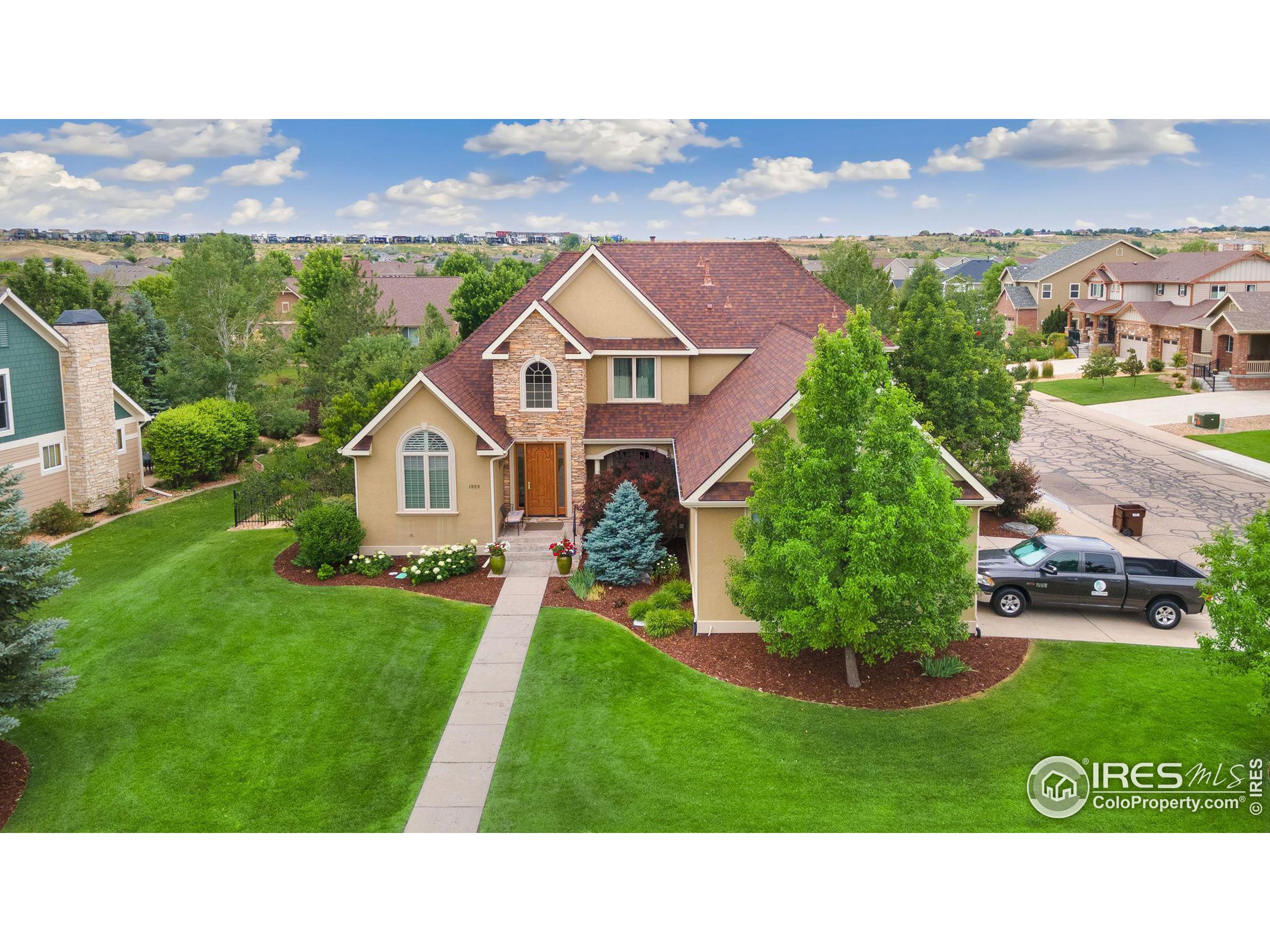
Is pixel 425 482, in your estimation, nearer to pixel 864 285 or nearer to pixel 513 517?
pixel 513 517

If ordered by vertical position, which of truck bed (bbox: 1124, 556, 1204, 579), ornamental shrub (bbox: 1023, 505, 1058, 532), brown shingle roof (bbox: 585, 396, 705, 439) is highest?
brown shingle roof (bbox: 585, 396, 705, 439)

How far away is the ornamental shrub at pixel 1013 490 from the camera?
29125 mm

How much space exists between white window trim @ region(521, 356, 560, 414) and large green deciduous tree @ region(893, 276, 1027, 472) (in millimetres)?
10583

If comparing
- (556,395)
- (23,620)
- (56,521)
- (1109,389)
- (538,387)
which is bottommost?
(56,521)

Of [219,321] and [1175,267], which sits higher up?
[1175,267]

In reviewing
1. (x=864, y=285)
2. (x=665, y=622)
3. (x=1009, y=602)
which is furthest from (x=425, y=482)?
(x=864, y=285)

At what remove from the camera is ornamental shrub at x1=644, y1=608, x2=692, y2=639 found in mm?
19656

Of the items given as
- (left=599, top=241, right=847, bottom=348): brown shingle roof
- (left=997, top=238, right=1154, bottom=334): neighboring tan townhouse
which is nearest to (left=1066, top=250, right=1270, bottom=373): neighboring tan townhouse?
(left=997, top=238, right=1154, bottom=334): neighboring tan townhouse

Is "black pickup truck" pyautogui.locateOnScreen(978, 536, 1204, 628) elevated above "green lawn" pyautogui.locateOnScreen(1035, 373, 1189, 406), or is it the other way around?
"green lawn" pyautogui.locateOnScreen(1035, 373, 1189, 406)

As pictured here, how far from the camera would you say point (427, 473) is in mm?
24609

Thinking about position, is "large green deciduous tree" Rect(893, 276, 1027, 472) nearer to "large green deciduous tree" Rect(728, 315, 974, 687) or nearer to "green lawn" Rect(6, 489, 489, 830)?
"large green deciduous tree" Rect(728, 315, 974, 687)

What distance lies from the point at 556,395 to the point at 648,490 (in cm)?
405

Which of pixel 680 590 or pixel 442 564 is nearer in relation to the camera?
pixel 680 590

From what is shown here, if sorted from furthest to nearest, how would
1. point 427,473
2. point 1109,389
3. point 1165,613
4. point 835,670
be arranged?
point 1109,389
point 427,473
point 1165,613
point 835,670
